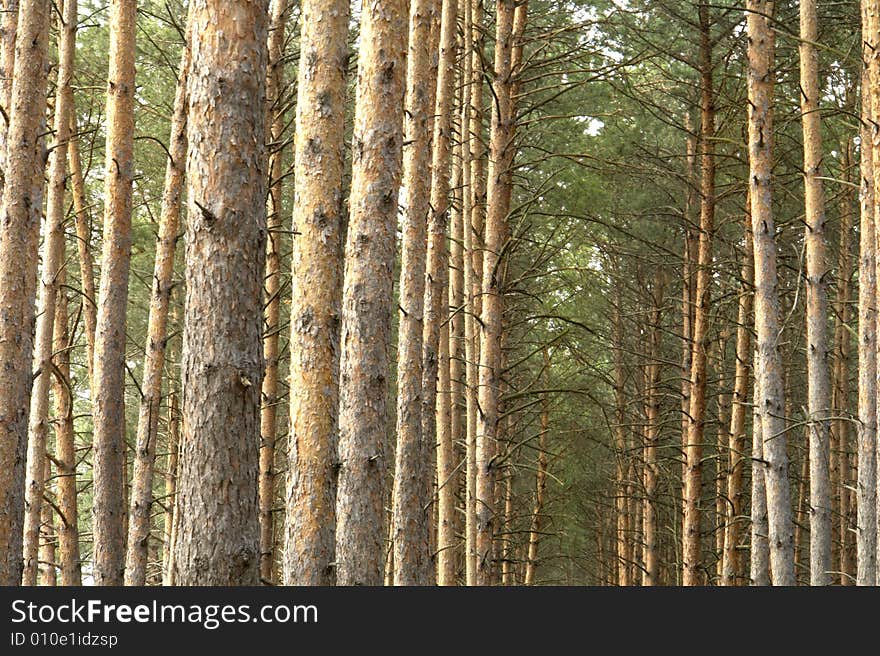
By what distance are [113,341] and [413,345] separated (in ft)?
6.78

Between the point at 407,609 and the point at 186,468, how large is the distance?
3.70 ft

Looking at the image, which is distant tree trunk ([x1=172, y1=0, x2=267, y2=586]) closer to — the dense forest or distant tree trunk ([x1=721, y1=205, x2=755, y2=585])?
the dense forest

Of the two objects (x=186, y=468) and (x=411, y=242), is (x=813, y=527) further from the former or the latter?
(x=186, y=468)

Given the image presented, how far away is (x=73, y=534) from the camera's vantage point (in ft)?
28.2

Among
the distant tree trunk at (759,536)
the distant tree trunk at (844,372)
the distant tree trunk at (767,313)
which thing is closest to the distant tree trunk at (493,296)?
the distant tree trunk at (767,313)

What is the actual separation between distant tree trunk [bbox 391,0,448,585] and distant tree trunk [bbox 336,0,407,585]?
967 millimetres

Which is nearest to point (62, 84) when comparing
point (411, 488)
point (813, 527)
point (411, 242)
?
point (411, 242)

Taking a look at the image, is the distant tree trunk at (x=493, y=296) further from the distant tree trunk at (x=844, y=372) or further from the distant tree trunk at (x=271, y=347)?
the distant tree trunk at (x=844, y=372)

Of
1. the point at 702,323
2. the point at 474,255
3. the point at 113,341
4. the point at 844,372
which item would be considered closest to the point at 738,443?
the point at 702,323

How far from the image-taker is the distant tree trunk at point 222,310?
3.84 metres

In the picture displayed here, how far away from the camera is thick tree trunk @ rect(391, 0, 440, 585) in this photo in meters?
6.98

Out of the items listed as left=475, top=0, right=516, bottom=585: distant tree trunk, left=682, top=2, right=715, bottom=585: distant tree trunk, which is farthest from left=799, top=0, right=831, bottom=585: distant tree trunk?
left=475, top=0, right=516, bottom=585: distant tree trunk

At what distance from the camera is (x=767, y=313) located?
788 centimetres

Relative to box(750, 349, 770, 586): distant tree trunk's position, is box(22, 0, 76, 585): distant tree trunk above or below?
above
